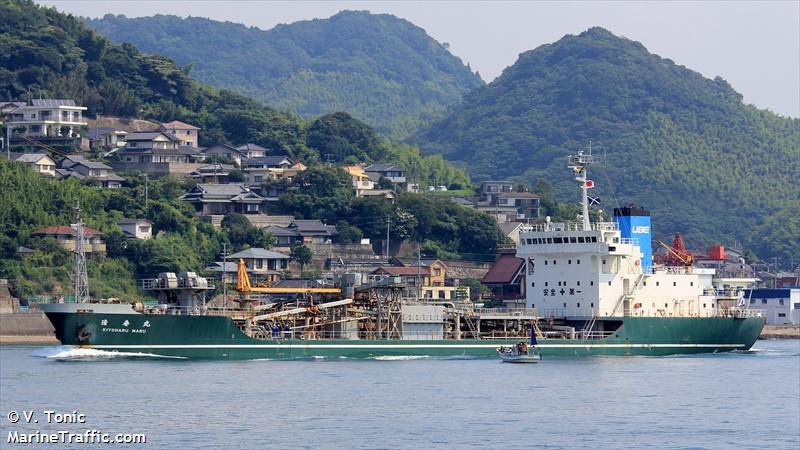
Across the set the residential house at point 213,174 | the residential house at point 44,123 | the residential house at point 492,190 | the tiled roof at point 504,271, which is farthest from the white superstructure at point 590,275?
the residential house at point 492,190

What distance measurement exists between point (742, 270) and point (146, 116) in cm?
4772

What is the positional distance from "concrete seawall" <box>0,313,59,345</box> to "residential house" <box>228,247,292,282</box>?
583 inches

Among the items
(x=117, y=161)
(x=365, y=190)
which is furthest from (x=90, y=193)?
(x=365, y=190)

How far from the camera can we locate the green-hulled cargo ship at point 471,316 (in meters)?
51.7

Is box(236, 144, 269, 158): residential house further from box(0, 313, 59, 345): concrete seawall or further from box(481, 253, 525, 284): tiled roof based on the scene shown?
box(0, 313, 59, 345): concrete seawall

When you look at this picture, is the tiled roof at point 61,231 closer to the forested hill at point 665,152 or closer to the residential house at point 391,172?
the residential house at point 391,172

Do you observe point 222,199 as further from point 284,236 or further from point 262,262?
point 262,262

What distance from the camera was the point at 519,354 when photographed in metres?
53.9

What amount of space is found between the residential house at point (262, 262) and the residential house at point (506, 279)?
12.2 metres

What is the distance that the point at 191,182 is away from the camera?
103 m

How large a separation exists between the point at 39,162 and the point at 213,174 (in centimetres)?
1309

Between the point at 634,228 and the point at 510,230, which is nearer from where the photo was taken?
the point at 634,228

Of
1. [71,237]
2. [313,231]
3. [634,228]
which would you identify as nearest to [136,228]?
[71,237]

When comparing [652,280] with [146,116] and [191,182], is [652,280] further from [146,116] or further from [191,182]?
[146,116]
